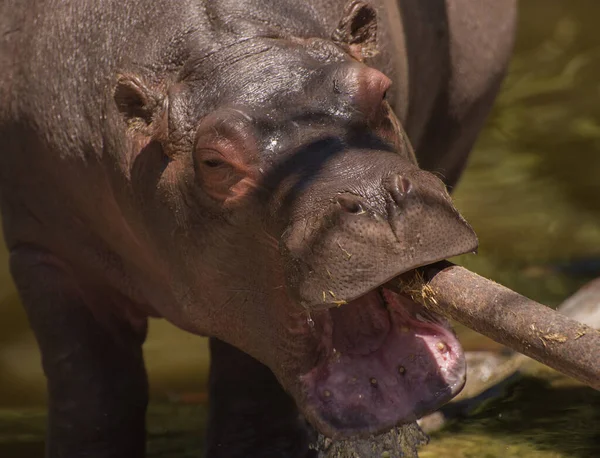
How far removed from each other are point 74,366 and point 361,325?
1806 millimetres

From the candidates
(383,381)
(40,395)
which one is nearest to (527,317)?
(383,381)

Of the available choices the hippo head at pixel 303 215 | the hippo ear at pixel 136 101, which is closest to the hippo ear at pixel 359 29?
the hippo head at pixel 303 215

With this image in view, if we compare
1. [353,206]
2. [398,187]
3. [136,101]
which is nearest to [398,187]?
[398,187]

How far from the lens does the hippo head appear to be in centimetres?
445

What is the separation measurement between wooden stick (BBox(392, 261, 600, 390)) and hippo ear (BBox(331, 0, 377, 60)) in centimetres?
122

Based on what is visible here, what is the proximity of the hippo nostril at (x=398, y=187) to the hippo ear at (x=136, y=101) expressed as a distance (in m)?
1.27

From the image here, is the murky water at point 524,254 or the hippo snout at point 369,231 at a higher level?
the hippo snout at point 369,231

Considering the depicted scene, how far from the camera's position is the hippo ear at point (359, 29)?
17.9 ft

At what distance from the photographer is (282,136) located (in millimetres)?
4863

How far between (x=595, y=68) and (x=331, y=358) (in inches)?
310

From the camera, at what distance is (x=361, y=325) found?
486 centimetres

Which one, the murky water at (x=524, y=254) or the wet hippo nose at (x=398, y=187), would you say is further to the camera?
the murky water at (x=524, y=254)

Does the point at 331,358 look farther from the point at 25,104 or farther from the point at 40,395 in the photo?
the point at 40,395

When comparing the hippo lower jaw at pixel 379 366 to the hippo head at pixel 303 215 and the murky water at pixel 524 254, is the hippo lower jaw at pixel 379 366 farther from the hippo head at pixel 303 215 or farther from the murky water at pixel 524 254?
the murky water at pixel 524 254
